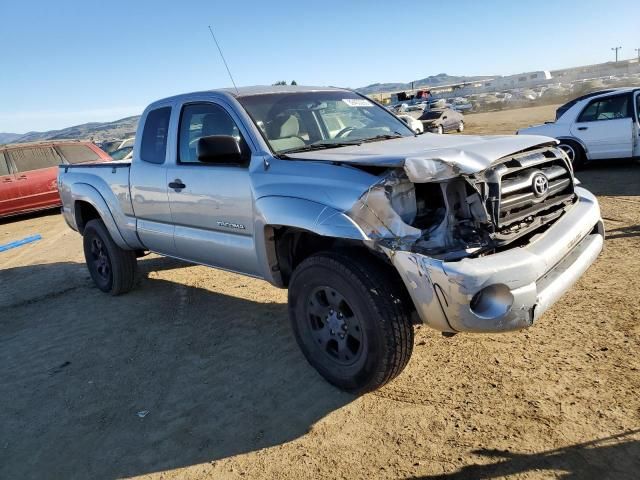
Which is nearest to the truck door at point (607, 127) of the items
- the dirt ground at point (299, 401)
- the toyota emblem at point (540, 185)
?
the dirt ground at point (299, 401)

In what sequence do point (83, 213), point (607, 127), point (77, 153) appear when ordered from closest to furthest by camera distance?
1. point (83, 213)
2. point (607, 127)
3. point (77, 153)

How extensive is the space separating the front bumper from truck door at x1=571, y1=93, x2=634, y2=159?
790 centimetres

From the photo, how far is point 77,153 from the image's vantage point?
12.3m

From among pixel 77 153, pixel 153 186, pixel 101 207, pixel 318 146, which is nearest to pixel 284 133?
pixel 318 146

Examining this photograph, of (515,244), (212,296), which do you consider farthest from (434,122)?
(515,244)

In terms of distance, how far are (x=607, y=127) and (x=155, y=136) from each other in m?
8.40

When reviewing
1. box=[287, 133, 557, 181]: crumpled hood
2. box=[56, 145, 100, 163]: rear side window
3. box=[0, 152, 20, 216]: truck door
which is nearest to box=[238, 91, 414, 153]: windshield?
box=[287, 133, 557, 181]: crumpled hood

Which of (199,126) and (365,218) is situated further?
(199,126)

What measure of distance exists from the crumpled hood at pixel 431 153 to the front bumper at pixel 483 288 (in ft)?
1.61

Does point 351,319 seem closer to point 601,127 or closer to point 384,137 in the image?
point 384,137

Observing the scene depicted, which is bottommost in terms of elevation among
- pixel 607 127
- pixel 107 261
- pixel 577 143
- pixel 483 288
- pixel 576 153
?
pixel 576 153

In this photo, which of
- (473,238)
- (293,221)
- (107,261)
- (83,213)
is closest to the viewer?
(473,238)

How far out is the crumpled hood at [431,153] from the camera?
2.82 metres

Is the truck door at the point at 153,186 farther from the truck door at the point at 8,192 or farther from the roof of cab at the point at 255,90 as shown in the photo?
the truck door at the point at 8,192
